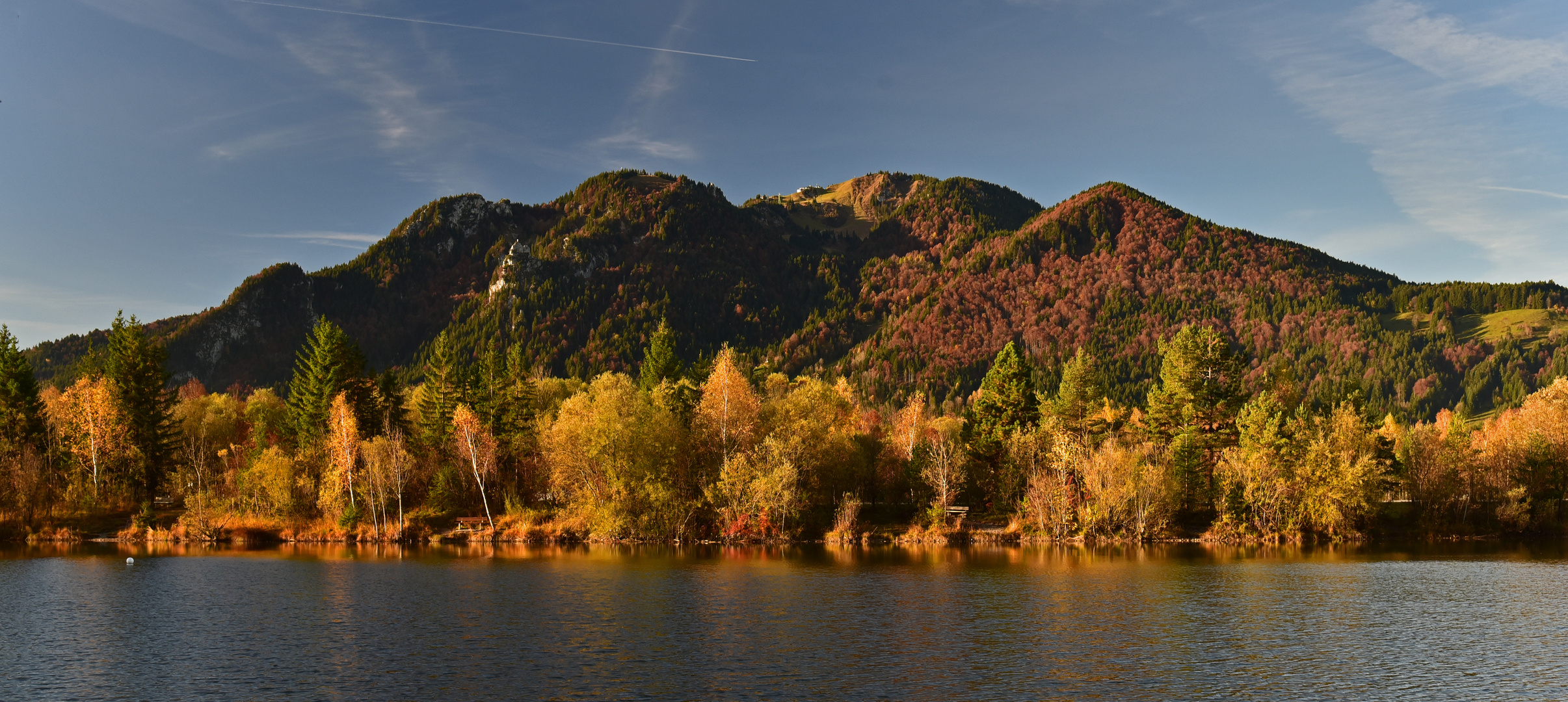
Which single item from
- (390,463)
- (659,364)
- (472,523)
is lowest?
(472,523)

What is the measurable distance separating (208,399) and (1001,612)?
133 meters

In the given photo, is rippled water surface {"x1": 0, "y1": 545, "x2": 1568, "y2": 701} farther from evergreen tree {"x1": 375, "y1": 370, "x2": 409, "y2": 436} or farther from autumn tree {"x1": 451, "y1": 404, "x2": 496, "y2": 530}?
evergreen tree {"x1": 375, "y1": 370, "x2": 409, "y2": 436}

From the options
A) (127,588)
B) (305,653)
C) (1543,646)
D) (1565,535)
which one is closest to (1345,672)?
(1543,646)

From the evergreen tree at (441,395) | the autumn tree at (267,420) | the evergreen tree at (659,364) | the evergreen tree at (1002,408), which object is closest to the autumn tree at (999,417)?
the evergreen tree at (1002,408)

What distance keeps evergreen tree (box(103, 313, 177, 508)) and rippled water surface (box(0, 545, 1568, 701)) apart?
35238mm

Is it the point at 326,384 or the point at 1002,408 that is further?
the point at 326,384

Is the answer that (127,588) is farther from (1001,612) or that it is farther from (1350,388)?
(1350,388)

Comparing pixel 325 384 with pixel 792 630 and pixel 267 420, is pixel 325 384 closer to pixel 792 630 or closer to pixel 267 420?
pixel 267 420

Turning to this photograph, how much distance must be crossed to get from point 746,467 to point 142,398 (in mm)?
72194

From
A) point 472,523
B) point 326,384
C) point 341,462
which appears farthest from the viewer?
point 326,384

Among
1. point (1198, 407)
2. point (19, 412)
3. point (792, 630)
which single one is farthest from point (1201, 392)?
point (19, 412)

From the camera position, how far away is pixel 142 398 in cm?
10350

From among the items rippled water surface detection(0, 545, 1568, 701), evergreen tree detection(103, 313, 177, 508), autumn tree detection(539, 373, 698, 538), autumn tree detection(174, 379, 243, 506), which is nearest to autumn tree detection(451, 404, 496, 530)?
autumn tree detection(539, 373, 698, 538)

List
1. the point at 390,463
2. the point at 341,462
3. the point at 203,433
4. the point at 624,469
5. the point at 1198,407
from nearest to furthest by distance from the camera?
the point at 624,469 → the point at 341,462 → the point at 1198,407 → the point at 390,463 → the point at 203,433
